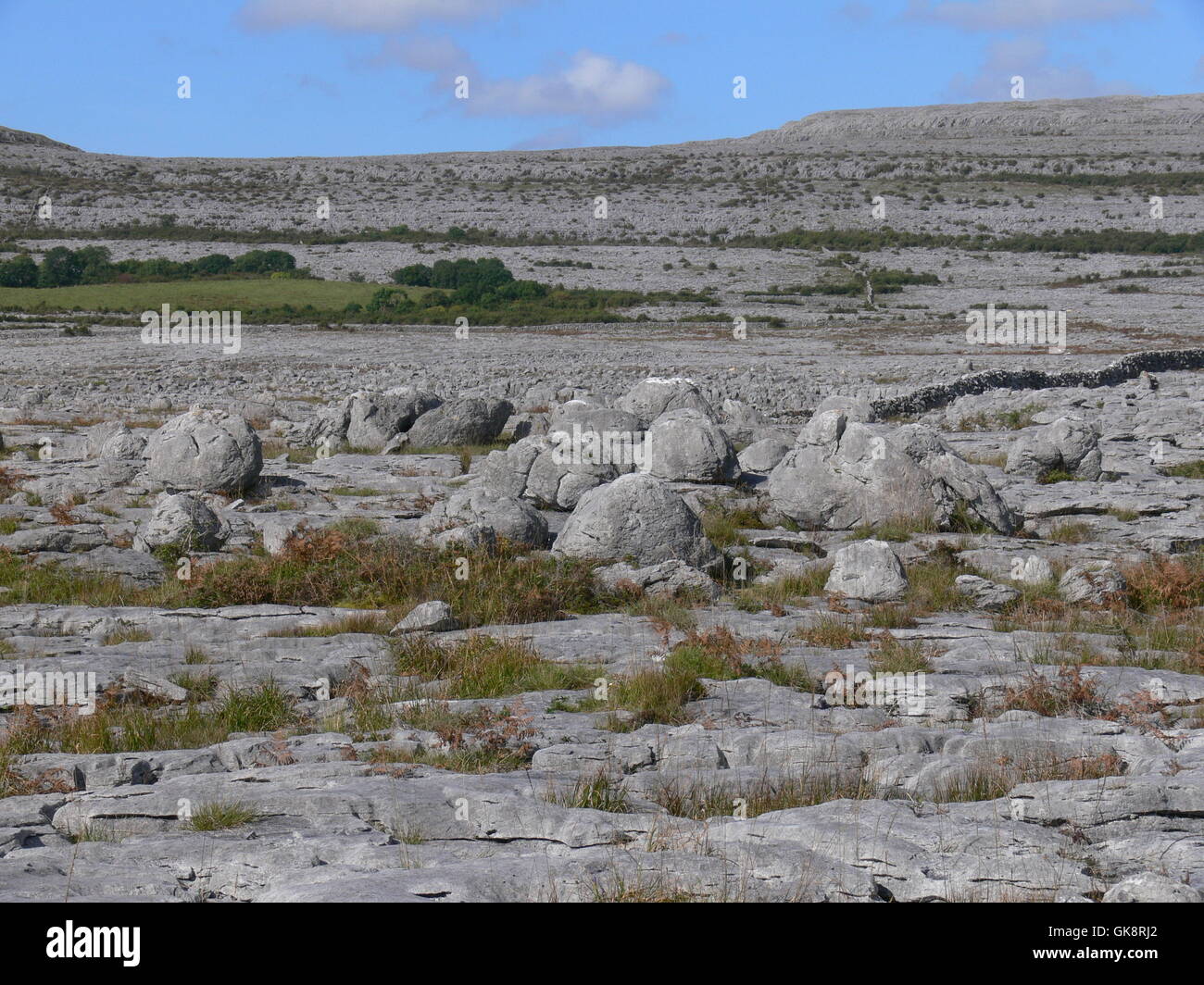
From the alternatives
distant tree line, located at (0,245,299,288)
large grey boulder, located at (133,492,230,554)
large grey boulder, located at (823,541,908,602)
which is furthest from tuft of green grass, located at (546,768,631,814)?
distant tree line, located at (0,245,299,288)

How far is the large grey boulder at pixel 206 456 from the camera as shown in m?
17.1

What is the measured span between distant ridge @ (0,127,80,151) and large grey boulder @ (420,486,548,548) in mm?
122876

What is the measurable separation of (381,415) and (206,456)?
5.38 meters

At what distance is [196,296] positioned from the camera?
205 ft

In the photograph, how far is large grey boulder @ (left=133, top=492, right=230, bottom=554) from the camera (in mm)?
13891

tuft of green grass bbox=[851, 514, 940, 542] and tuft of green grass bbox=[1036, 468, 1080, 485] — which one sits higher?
tuft of green grass bbox=[1036, 468, 1080, 485]

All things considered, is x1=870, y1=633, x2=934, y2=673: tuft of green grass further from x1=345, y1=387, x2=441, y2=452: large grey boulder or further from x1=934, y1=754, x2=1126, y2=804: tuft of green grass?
x1=345, y1=387, x2=441, y2=452: large grey boulder

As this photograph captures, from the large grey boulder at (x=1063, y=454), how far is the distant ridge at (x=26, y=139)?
123 metres

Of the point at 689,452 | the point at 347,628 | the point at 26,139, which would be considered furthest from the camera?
the point at 26,139

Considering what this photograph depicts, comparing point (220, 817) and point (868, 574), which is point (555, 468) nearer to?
point (868, 574)

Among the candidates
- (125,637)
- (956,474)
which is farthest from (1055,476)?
(125,637)

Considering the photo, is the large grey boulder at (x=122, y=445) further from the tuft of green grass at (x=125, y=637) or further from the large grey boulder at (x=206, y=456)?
the tuft of green grass at (x=125, y=637)

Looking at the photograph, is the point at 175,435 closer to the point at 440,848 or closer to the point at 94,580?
the point at 94,580
